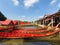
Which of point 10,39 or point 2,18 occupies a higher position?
point 2,18

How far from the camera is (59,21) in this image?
2455 centimetres

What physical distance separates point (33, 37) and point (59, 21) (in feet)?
39.5

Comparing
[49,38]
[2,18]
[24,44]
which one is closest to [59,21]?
[49,38]

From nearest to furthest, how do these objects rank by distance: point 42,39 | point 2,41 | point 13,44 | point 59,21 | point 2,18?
point 13,44 < point 2,41 < point 42,39 < point 59,21 < point 2,18

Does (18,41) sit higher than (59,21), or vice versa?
(59,21)

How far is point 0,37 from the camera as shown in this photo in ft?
44.5

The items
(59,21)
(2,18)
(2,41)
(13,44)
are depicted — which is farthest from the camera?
(2,18)

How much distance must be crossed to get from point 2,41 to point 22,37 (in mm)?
2052

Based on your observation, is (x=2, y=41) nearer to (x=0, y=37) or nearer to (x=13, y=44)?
(x=0, y=37)

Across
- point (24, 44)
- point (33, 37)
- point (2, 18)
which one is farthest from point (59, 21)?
point (2, 18)

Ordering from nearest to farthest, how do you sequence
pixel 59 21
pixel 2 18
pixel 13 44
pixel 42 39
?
pixel 13 44
pixel 42 39
pixel 59 21
pixel 2 18

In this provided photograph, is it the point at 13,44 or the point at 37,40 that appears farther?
the point at 37,40

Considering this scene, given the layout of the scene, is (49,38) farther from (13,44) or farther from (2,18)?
(2,18)

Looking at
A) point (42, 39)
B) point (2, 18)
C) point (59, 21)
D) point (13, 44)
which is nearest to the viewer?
point (13, 44)
